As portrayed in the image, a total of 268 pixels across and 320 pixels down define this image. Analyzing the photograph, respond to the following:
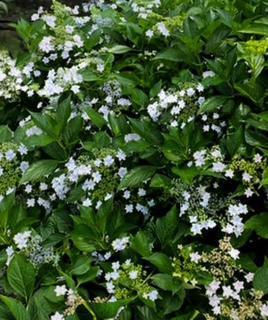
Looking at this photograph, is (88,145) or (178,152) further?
(88,145)


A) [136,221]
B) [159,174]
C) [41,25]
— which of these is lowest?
[136,221]

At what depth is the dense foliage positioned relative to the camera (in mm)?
1993

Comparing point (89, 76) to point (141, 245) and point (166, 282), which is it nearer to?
point (141, 245)

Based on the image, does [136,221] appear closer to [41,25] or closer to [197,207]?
[197,207]

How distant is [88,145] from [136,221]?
13.0 inches

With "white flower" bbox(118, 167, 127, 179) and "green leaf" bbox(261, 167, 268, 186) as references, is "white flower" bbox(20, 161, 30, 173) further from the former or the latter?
"green leaf" bbox(261, 167, 268, 186)

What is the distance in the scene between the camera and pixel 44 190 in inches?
97.3

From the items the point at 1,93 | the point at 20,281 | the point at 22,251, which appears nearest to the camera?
the point at 20,281

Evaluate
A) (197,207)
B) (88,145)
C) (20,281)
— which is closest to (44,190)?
(88,145)

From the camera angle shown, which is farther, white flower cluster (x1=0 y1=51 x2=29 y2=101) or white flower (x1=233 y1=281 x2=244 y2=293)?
white flower cluster (x1=0 y1=51 x2=29 y2=101)

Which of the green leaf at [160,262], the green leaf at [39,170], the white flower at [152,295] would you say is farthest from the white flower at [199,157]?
the green leaf at [39,170]

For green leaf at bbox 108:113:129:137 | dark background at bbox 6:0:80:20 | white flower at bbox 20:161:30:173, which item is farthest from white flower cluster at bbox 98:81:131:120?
dark background at bbox 6:0:80:20

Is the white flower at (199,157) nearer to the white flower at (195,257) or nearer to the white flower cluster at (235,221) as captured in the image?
the white flower cluster at (235,221)

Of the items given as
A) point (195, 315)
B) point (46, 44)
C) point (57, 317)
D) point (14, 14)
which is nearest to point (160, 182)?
point (195, 315)
